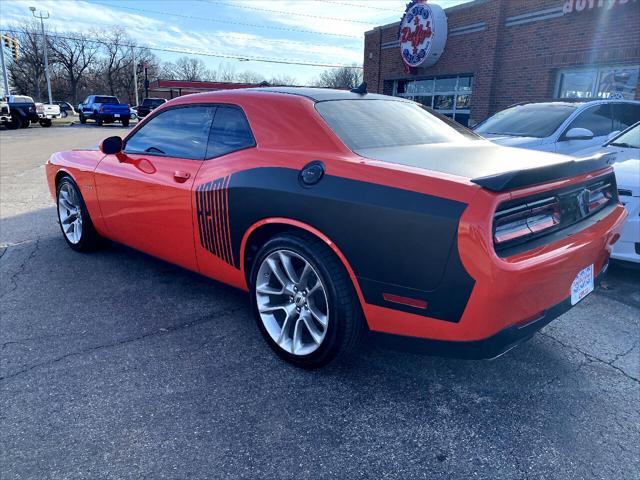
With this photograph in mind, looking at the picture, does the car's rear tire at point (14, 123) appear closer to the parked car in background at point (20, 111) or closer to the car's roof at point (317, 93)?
the parked car in background at point (20, 111)

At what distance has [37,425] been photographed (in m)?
2.15

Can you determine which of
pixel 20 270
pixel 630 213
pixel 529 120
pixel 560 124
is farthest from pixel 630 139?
pixel 20 270

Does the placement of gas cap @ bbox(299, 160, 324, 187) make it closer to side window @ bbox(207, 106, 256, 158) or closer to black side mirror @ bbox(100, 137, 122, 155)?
side window @ bbox(207, 106, 256, 158)

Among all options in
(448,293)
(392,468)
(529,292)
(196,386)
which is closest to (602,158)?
(529,292)

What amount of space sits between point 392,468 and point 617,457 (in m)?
0.99

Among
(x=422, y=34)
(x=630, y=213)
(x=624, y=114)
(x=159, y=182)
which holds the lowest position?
(x=630, y=213)

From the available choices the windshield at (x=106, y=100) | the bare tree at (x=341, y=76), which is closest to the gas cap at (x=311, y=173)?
the windshield at (x=106, y=100)

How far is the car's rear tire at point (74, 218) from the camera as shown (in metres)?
4.32

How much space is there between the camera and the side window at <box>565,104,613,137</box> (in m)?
6.39

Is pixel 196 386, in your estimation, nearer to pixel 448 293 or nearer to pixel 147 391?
pixel 147 391

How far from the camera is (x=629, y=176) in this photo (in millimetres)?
3949

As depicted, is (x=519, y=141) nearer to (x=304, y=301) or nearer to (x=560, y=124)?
(x=560, y=124)

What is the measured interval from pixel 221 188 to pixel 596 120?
6.08m

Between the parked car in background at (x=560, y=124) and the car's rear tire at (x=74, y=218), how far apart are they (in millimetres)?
4890
